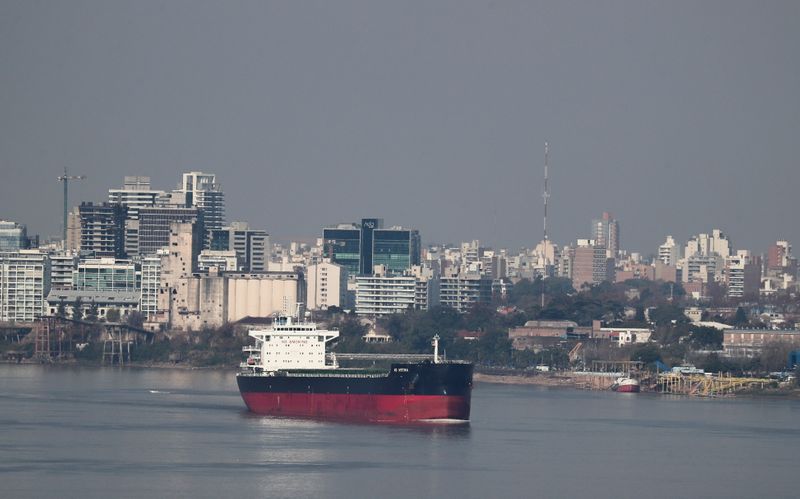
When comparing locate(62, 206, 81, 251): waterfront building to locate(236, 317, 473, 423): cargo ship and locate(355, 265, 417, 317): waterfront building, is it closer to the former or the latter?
locate(355, 265, 417, 317): waterfront building

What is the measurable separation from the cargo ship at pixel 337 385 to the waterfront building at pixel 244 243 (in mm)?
51927

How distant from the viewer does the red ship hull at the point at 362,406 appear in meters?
37.1

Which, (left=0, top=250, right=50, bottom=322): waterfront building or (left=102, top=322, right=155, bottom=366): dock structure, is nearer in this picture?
(left=102, top=322, right=155, bottom=366): dock structure

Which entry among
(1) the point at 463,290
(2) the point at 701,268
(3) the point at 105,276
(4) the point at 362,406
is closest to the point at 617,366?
(4) the point at 362,406

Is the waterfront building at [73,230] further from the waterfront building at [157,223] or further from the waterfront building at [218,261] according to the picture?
the waterfront building at [218,261]

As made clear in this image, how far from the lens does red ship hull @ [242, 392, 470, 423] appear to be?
122 ft

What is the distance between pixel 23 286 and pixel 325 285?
14.6 meters

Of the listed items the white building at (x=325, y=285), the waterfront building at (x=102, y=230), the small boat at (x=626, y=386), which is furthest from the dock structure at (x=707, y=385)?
the waterfront building at (x=102, y=230)

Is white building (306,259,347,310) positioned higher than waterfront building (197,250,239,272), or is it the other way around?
waterfront building (197,250,239,272)

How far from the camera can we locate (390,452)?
Result: 103 ft

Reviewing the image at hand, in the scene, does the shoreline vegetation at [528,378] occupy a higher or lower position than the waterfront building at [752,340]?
lower

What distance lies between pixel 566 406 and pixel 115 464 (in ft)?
55.9

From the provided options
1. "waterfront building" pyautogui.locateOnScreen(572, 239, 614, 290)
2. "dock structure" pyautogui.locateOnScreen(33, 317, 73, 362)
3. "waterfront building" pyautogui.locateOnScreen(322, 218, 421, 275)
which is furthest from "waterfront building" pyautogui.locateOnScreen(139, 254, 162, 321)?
"waterfront building" pyautogui.locateOnScreen(572, 239, 614, 290)

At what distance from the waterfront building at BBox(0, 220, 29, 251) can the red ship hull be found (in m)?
55.1
